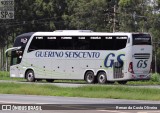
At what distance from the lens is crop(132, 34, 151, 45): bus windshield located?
35.9 metres

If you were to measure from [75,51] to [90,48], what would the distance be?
50.5 inches

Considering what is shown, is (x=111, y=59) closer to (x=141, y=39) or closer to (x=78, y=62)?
(x=141, y=39)

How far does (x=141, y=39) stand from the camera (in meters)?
36.2

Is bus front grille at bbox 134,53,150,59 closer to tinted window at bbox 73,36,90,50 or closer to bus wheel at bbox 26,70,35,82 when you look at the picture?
tinted window at bbox 73,36,90,50

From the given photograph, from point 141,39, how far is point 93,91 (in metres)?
9.39

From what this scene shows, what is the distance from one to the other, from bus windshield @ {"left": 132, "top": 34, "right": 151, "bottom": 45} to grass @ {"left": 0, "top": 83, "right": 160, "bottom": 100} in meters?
7.87

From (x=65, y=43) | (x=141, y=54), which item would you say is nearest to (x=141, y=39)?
(x=141, y=54)

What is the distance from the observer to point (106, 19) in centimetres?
7606

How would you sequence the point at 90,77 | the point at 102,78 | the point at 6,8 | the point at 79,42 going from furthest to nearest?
the point at 79,42, the point at 90,77, the point at 102,78, the point at 6,8

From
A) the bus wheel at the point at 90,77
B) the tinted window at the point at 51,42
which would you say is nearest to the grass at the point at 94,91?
the bus wheel at the point at 90,77

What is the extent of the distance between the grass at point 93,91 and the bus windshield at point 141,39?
25.8 feet

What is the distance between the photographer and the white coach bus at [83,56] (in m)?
36.2

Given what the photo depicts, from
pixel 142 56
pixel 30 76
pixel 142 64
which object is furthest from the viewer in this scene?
pixel 30 76

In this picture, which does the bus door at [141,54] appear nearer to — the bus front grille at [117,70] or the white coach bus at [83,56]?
the white coach bus at [83,56]
